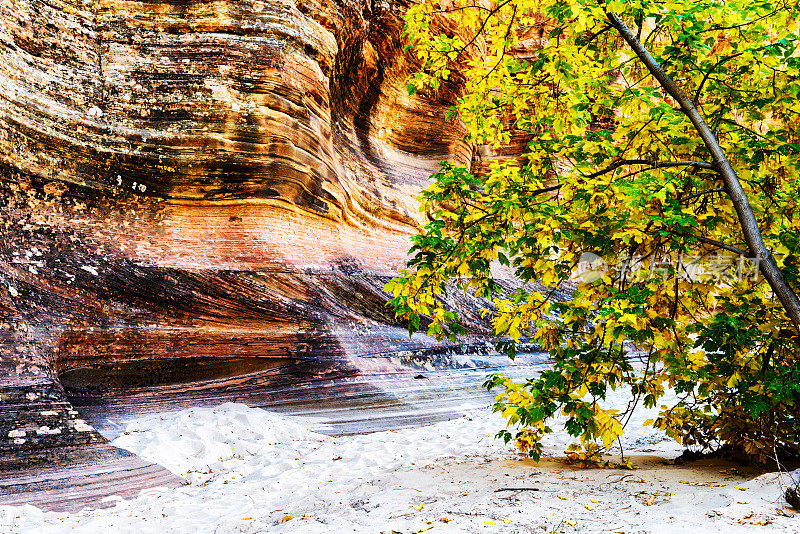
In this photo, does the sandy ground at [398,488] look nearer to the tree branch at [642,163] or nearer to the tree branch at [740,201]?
the tree branch at [740,201]

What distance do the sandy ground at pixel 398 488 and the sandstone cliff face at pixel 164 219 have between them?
499mm

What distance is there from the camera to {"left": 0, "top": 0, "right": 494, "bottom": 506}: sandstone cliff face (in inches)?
202

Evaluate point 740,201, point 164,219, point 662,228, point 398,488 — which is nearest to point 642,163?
point 662,228

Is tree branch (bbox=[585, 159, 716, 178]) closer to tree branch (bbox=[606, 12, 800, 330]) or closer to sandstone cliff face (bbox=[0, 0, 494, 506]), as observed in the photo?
tree branch (bbox=[606, 12, 800, 330])

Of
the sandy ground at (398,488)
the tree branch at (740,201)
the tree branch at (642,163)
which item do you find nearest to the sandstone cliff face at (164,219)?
the sandy ground at (398,488)

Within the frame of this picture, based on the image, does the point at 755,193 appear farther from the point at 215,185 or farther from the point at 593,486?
the point at 215,185

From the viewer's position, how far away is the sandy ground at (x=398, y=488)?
2.57 metres

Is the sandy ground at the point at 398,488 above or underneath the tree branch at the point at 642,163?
underneath

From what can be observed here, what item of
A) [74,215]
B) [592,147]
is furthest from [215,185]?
[592,147]

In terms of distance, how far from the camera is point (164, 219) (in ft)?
21.1

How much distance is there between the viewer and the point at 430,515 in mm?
2764

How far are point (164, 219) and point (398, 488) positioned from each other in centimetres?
461

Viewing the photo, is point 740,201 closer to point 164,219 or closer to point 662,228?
point 662,228

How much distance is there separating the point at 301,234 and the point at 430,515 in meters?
5.31
